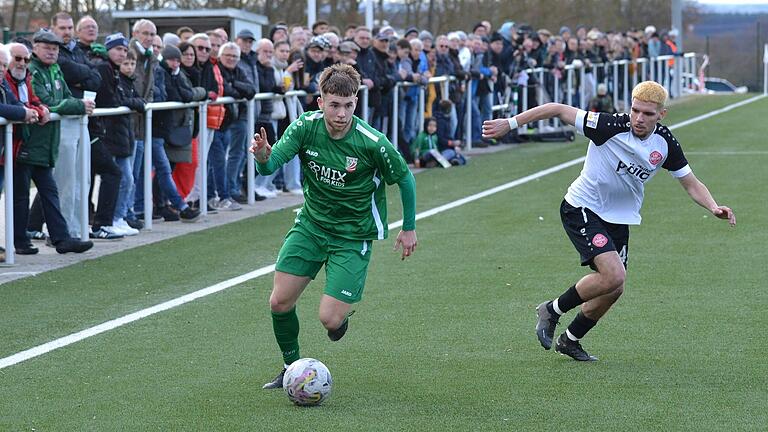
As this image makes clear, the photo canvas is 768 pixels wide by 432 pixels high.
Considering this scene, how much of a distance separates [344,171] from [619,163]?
173 centimetres

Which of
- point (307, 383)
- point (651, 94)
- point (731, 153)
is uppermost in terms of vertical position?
point (651, 94)

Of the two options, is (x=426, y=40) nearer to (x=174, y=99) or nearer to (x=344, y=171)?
(x=174, y=99)

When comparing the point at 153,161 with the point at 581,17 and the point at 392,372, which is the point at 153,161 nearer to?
the point at 392,372

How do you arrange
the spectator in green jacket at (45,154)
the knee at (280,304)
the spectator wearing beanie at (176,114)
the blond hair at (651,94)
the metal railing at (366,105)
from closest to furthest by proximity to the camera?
1. the knee at (280,304)
2. the blond hair at (651,94)
3. the spectator in green jacket at (45,154)
4. the metal railing at (366,105)
5. the spectator wearing beanie at (176,114)

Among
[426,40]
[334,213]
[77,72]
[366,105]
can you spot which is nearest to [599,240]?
[334,213]

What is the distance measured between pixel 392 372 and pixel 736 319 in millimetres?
2681

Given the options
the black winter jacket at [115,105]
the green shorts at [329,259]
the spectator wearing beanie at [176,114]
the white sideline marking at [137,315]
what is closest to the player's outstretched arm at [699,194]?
the green shorts at [329,259]

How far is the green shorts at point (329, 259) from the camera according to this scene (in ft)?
24.2

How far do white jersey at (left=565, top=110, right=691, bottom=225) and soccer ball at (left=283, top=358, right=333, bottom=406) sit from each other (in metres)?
2.06

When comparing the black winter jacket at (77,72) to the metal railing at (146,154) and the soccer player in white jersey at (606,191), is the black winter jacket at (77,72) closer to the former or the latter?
the metal railing at (146,154)

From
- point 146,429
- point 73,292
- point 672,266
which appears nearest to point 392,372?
point 146,429

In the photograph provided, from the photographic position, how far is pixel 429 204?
53.1ft

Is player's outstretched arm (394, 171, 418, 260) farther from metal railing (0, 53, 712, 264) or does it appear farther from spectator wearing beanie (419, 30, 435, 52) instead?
spectator wearing beanie (419, 30, 435, 52)

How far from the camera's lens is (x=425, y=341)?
28.4ft
